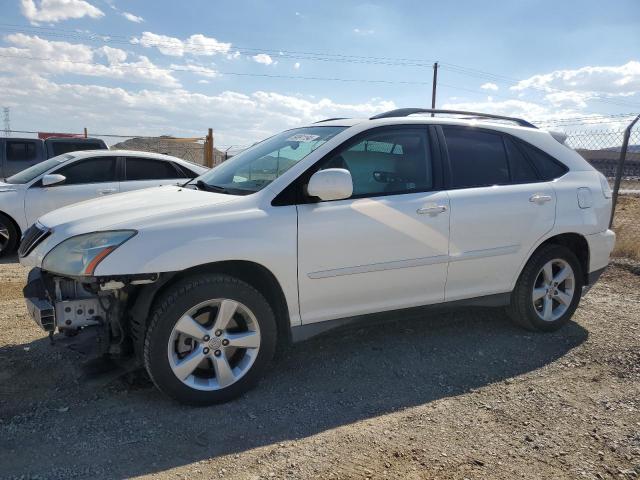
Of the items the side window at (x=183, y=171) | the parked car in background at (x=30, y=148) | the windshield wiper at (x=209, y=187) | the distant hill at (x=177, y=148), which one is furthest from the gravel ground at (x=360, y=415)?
the distant hill at (x=177, y=148)

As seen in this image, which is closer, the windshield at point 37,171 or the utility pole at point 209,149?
the windshield at point 37,171

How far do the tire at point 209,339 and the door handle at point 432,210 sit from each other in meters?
1.28

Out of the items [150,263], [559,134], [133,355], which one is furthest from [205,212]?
[559,134]

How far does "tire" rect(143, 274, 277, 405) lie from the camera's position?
3029mm

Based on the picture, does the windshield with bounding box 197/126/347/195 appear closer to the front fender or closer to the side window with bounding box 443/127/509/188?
the front fender

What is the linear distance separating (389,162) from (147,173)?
515 centimetres

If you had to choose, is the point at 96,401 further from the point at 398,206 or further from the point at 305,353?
the point at 398,206

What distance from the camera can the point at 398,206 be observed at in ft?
12.0

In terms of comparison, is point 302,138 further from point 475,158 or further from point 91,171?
point 91,171

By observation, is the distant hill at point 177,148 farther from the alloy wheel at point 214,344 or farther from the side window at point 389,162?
the alloy wheel at point 214,344

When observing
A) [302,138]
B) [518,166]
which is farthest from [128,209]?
[518,166]

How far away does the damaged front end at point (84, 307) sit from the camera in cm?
305

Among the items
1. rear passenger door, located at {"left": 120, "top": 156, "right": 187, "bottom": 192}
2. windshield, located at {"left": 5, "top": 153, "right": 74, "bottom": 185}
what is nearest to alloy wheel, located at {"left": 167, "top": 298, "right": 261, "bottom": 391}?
rear passenger door, located at {"left": 120, "top": 156, "right": 187, "bottom": 192}

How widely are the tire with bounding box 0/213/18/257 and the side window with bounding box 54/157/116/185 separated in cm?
94
